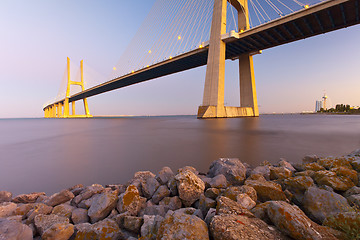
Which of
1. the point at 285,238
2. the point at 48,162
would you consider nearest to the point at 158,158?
the point at 48,162

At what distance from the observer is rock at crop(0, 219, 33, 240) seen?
4.53 ft

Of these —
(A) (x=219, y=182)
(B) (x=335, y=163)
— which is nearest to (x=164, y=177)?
(A) (x=219, y=182)

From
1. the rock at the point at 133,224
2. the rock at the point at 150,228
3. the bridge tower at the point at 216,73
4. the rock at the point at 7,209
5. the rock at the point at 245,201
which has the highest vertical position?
the bridge tower at the point at 216,73

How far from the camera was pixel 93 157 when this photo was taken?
17.4 feet

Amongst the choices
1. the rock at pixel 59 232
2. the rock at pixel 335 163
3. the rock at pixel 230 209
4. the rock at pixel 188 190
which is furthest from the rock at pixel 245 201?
the rock at pixel 335 163

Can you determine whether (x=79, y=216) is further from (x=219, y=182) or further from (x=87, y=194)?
(x=219, y=182)

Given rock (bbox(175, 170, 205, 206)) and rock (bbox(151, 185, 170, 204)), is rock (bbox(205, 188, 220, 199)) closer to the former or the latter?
rock (bbox(175, 170, 205, 206))

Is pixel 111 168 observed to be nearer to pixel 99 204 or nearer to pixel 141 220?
pixel 99 204

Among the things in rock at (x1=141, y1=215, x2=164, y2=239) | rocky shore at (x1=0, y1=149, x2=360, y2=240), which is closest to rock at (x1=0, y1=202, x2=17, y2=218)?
rocky shore at (x1=0, y1=149, x2=360, y2=240)

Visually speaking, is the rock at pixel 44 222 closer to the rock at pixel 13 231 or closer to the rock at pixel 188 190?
the rock at pixel 13 231

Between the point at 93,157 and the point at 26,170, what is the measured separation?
1.60 metres

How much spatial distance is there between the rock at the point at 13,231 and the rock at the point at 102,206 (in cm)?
59

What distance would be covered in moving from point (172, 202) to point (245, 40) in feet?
102

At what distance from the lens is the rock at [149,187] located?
99.2 inches
